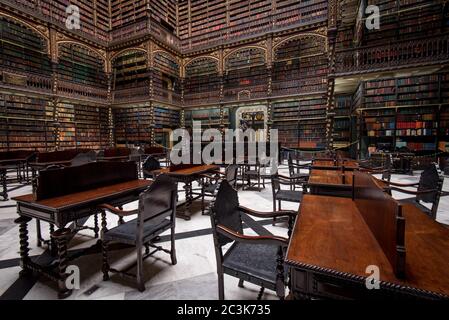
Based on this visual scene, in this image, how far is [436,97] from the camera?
7090 millimetres

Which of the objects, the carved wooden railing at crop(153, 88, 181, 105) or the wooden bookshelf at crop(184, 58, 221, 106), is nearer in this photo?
the carved wooden railing at crop(153, 88, 181, 105)

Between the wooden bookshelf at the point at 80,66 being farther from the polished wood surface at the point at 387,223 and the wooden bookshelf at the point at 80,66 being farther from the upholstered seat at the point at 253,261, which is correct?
the polished wood surface at the point at 387,223

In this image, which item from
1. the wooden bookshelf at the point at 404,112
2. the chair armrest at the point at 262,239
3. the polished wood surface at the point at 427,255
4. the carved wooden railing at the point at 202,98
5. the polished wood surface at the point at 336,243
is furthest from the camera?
the carved wooden railing at the point at 202,98

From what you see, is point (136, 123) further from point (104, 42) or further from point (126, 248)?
point (126, 248)

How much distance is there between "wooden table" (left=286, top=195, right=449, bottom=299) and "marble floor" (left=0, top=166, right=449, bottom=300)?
805 mm

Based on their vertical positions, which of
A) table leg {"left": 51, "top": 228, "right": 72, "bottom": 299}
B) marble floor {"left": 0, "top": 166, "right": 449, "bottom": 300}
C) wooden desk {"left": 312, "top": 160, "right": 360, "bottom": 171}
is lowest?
marble floor {"left": 0, "top": 166, "right": 449, "bottom": 300}

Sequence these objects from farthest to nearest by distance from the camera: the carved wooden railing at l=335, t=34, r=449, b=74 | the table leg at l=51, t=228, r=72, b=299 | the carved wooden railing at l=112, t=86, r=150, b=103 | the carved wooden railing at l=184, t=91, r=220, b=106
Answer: the carved wooden railing at l=184, t=91, r=220, b=106
the carved wooden railing at l=112, t=86, r=150, b=103
the carved wooden railing at l=335, t=34, r=449, b=74
the table leg at l=51, t=228, r=72, b=299

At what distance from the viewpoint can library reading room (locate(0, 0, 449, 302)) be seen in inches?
46.3

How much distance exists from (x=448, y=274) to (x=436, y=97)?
9.17 meters

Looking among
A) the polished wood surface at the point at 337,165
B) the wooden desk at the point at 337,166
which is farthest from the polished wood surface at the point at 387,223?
the polished wood surface at the point at 337,165

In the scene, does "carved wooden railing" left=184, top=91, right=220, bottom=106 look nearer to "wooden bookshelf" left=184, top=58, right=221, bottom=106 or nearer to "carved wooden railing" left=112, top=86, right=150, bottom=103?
"wooden bookshelf" left=184, top=58, right=221, bottom=106

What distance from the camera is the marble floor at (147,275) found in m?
1.59

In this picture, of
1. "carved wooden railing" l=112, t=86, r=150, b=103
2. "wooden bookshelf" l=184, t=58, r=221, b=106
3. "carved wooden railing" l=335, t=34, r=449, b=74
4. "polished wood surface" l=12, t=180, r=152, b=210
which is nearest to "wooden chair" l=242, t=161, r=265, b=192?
"polished wood surface" l=12, t=180, r=152, b=210

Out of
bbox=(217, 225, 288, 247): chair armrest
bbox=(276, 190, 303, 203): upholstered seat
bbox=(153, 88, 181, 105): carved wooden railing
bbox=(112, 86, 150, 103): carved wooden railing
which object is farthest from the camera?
bbox=(153, 88, 181, 105): carved wooden railing
